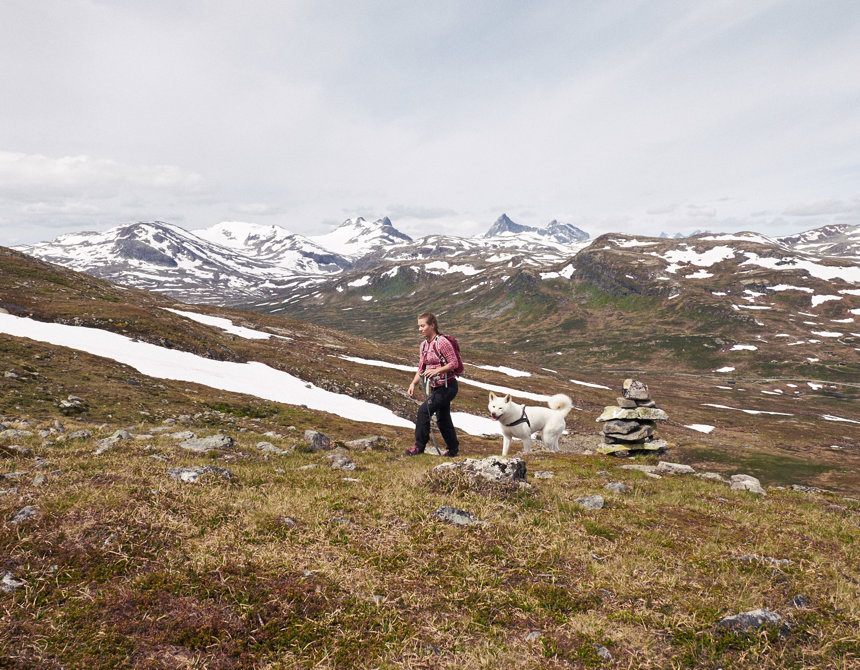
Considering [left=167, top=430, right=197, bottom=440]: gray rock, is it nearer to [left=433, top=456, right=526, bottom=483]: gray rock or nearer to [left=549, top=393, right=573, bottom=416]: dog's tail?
[left=433, top=456, right=526, bottom=483]: gray rock

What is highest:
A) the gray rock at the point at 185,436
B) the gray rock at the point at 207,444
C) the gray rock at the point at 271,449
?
the gray rock at the point at 207,444

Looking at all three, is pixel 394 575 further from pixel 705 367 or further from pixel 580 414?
A: pixel 705 367

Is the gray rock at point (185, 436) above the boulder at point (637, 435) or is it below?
above

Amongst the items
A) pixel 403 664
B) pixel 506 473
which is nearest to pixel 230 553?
pixel 403 664

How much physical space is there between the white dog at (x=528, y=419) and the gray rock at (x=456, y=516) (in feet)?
29.1

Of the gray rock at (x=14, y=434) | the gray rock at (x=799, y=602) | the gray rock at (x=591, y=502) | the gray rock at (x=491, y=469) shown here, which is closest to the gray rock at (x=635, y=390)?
the gray rock at (x=591, y=502)

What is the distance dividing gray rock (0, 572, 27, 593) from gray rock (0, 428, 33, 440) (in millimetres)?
9772

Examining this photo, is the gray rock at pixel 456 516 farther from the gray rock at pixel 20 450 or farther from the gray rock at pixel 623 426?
the gray rock at pixel 623 426

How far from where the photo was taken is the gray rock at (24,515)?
6198mm

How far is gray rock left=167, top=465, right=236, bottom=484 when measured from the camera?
9172 mm

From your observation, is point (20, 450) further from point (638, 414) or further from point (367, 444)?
point (638, 414)

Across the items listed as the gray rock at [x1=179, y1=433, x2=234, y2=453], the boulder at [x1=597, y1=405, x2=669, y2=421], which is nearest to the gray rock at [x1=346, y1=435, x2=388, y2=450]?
the gray rock at [x1=179, y1=433, x2=234, y2=453]

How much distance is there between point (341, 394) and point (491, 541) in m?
40.1

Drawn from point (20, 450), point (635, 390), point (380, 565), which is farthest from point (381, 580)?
point (635, 390)
